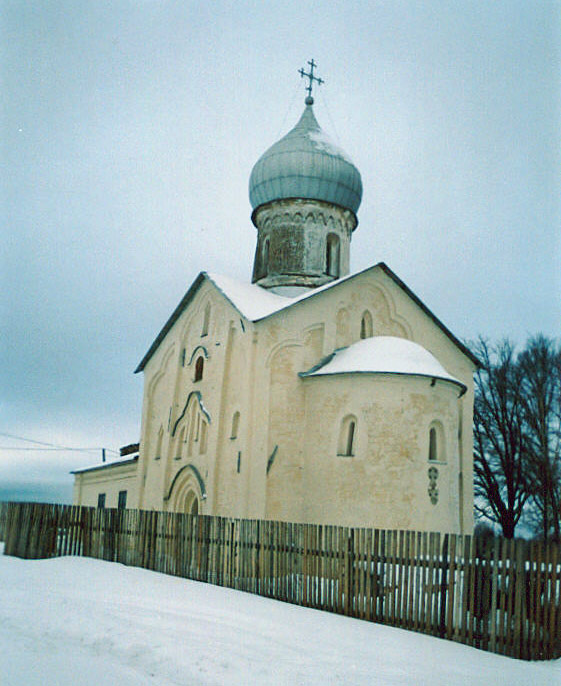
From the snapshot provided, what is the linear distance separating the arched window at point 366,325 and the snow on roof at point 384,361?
1.80 meters

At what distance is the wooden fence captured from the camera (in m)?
8.22

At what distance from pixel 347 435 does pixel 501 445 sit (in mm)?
14102

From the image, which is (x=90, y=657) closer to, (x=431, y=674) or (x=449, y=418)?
(x=431, y=674)

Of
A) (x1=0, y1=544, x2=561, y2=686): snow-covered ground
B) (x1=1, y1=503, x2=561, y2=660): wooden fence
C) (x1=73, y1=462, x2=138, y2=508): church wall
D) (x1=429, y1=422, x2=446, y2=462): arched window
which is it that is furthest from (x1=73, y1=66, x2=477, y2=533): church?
(x1=0, y1=544, x2=561, y2=686): snow-covered ground

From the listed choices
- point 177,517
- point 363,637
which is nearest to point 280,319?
point 177,517

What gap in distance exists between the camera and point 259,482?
16625mm

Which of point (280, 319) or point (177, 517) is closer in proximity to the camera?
point (177, 517)

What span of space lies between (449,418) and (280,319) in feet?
16.3

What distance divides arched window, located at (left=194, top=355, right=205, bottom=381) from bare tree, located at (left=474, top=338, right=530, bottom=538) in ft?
41.8

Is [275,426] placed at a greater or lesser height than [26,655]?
greater

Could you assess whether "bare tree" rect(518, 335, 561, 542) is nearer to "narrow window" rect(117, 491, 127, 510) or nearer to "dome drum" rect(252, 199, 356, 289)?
"dome drum" rect(252, 199, 356, 289)

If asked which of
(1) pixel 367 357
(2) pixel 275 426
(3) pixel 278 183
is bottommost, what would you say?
(2) pixel 275 426

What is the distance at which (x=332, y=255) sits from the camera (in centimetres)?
2344

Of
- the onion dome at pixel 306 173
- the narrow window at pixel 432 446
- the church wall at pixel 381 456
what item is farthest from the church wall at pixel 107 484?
the onion dome at pixel 306 173
